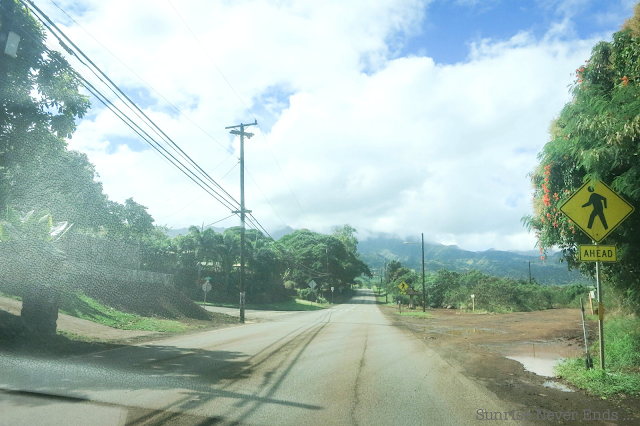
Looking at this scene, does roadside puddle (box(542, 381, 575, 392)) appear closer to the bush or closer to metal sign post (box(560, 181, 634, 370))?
metal sign post (box(560, 181, 634, 370))

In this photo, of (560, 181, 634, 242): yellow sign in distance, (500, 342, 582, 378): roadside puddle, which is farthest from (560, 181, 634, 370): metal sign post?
(500, 342, 582, 378): roadside puddle

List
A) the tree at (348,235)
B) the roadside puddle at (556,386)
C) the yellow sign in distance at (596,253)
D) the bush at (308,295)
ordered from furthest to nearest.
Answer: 1. the tree at (348,235)
2. the bush at (308,295)
3. the yellow sign in distance at (596,253)
4. the roadside puddle at (556,386)

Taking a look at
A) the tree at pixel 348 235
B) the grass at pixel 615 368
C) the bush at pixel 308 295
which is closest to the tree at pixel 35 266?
the grass at pixel 615 368

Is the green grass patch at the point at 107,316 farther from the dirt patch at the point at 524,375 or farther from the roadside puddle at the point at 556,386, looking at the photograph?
the roadside puddle at the point at 556,386

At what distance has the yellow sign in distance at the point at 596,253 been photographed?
25.7 feet

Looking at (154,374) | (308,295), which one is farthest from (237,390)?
(308,295)

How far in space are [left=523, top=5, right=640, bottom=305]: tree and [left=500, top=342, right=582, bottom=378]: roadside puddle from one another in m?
2.35

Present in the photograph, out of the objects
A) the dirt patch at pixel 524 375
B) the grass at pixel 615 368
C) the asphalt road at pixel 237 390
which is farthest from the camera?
the grass at pixel 615 368

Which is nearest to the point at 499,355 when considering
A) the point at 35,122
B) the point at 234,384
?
the point at 234,384

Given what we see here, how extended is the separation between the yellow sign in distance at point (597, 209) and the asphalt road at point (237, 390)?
3.62 metres

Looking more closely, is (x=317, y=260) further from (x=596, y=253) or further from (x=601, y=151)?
(x=601, y=151)

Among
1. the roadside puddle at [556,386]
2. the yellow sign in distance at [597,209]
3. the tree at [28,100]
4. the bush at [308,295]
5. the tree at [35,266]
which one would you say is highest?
the tree at [28,100]

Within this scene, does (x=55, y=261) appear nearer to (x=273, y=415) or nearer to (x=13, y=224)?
(x=13, y=224)

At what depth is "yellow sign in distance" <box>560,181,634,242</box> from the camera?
25.2ft
